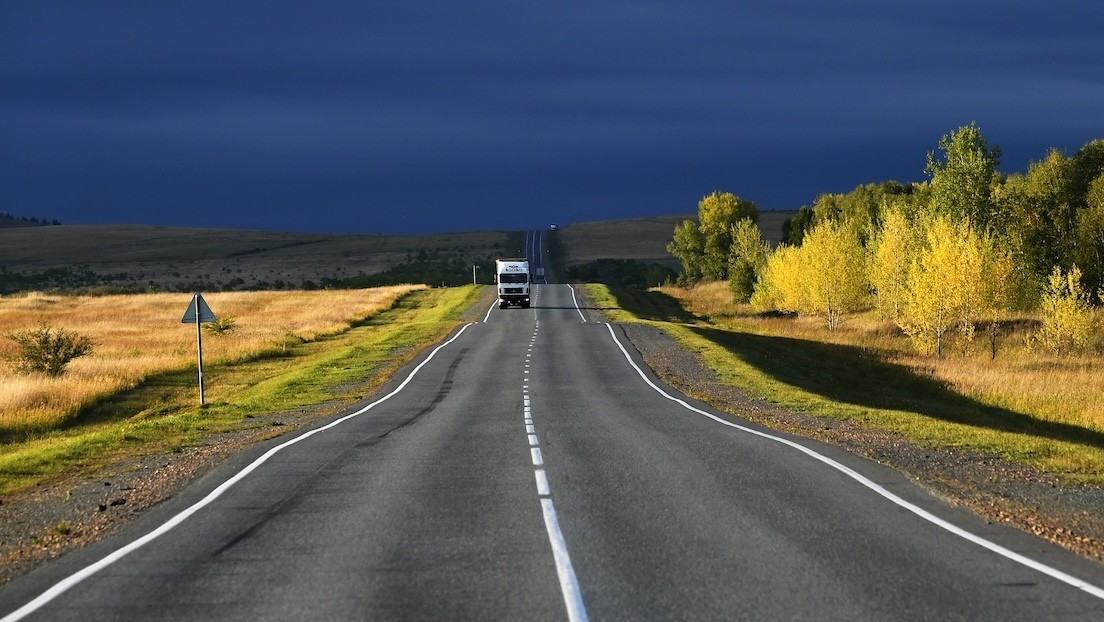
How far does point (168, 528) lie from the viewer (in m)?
11.0

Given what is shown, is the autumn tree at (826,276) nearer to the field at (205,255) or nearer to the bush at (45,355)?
the bush at (45,355)

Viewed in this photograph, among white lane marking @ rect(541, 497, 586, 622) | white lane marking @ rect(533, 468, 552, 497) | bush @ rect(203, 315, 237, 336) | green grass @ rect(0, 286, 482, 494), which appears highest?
white lane marking @ rect(541, 497, 586, 622)

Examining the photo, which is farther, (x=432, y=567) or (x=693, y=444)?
(x=693, y=444)

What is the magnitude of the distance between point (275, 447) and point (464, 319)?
44.9 metres

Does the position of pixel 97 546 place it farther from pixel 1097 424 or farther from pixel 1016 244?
pixel 1016 244

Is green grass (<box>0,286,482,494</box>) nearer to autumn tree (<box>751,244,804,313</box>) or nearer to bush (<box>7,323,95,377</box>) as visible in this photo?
bush (<box>7,323,95,377</box>)

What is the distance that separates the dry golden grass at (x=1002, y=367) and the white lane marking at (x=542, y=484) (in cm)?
2151

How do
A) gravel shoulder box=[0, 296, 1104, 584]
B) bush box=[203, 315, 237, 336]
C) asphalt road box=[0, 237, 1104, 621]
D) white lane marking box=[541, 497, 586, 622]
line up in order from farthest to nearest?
bush box=[203, 315, 237, 336] < gravel shoulder box=[0, 296, 1104, 584] < asphalt road box=[0, 237, 1104, 621] < white lane marking box=[541, 497, 586, 622]

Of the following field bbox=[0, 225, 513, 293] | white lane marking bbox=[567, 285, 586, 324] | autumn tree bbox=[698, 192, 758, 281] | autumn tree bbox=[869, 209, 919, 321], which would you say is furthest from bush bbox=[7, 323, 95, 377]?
autumn tree bbox=[698, 192, 758, 281]

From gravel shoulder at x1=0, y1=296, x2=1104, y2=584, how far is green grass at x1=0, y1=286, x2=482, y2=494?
1.41 metres

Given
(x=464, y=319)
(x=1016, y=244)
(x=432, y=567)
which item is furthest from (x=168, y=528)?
(x=1016, y=244)

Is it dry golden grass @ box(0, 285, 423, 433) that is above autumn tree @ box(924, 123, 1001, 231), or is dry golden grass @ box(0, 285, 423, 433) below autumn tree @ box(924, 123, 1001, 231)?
below

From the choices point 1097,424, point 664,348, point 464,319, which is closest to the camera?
point 1097,424

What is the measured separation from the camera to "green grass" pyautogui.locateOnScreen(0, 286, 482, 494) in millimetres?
19219
